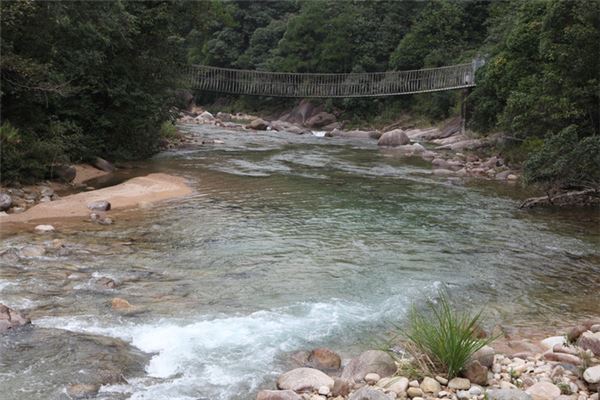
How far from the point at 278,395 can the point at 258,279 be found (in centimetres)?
334

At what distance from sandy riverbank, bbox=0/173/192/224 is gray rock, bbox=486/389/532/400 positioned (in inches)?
326

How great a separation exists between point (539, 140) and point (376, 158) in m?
6.44

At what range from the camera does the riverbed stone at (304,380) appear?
472 cm

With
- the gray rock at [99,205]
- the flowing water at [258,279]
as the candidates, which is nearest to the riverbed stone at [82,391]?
the flowing water at [258,279]

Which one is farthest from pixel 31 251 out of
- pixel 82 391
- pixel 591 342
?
pixel 591 342

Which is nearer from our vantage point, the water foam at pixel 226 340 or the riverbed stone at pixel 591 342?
the water foam at pixel 226 340

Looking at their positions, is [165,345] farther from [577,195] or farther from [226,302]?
[577,195]

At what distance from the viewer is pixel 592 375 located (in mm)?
4453

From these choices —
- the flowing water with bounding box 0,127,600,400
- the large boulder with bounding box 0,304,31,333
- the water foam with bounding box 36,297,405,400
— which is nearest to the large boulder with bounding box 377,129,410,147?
the flowing water with bounding box 0,127,600,400

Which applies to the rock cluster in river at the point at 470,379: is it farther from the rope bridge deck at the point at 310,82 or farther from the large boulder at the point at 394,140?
the rope bridge deck at the point at 310,82

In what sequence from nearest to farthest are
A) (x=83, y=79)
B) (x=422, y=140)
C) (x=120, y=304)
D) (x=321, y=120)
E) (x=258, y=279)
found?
(x=120, y=304) → (x=258, y=279) → (x=83, y=79) → (x=422, y=140) → (x=321, y=120)

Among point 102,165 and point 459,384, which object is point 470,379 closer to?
point 459,384

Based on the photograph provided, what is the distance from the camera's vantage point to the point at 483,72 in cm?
2447

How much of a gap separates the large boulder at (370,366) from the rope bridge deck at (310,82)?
26.5 metres
